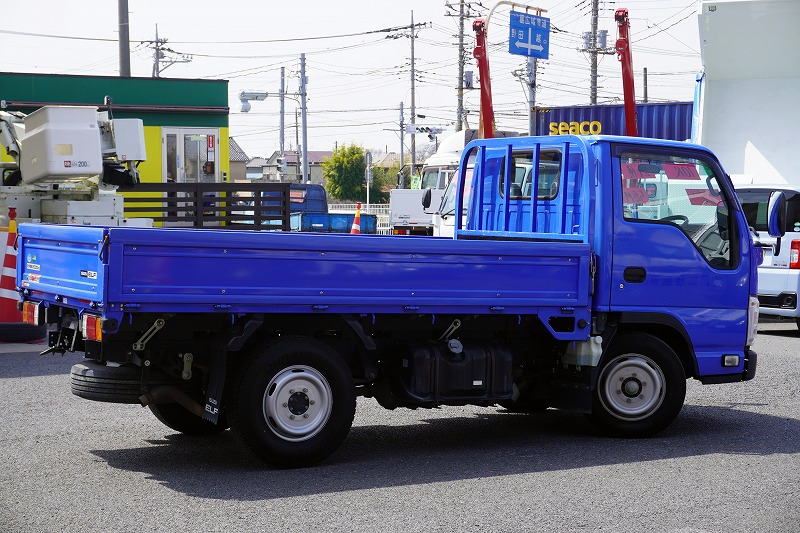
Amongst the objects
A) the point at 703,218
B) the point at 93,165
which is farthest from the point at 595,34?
the point at 703,218

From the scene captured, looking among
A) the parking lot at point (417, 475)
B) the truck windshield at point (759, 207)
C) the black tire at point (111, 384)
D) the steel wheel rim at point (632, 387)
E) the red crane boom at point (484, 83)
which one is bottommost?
the parking lot at point (417, 475)

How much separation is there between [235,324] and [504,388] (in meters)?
2.14

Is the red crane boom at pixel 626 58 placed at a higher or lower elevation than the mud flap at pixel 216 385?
higher

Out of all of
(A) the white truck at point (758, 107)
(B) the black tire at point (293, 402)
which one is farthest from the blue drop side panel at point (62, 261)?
(A) the white truck at point (758, 107)

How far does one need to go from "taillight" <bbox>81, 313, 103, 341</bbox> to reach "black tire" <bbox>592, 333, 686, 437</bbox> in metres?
3.81

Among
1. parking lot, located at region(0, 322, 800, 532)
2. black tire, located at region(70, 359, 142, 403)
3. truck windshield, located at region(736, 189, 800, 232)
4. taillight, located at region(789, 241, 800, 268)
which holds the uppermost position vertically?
truck windshield, located at region(736, 189, 800, 232)

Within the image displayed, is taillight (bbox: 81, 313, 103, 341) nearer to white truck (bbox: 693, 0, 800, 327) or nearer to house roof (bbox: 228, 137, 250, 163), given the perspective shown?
white truck (bbox: 693, 0, 800, 327)

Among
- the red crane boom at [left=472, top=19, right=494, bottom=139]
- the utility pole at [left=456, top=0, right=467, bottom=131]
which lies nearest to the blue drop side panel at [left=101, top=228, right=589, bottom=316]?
the red crane boom at [left=472, top=19, right=494, bottom=139]

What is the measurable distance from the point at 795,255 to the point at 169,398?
1081cm

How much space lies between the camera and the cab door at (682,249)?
850cm

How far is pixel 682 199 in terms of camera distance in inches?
345

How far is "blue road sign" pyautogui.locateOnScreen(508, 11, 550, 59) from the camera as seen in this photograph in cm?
2878

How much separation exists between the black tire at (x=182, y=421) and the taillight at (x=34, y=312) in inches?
41.2

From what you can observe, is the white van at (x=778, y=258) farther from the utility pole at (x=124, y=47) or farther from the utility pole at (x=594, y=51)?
the utility pole at (x=594, y=51)
